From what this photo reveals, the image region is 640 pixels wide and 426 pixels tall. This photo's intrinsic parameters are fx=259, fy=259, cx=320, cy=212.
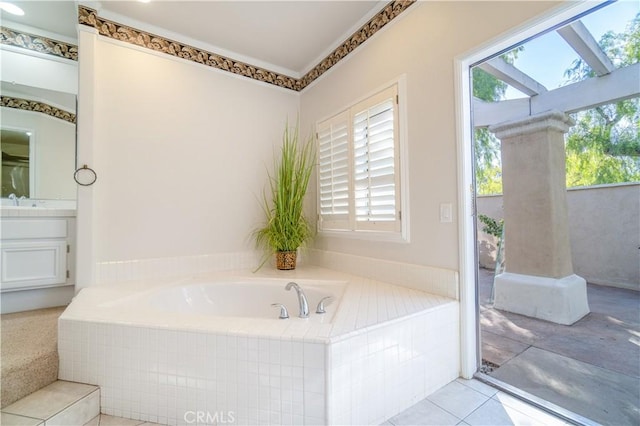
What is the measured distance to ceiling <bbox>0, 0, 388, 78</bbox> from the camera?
1.99 m

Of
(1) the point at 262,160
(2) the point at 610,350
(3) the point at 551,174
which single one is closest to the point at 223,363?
(1) the point at 262,160

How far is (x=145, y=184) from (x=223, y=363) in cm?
173

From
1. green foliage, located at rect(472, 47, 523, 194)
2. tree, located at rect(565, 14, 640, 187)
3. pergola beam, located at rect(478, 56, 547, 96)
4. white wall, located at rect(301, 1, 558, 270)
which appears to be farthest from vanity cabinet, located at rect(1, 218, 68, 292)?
tree, located at rect(565, 14, 640, 187)

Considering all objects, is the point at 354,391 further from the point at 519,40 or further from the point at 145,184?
the point at 145,184

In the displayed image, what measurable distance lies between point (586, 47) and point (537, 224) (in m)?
1.46

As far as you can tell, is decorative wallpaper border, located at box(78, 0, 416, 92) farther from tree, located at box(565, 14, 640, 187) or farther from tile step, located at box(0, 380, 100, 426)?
tile step, located at box(0, 380, 100, 426)

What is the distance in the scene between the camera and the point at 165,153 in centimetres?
228

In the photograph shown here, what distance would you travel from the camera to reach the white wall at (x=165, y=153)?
2010 millimetres

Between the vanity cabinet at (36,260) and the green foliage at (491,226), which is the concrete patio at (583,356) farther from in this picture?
→ the vanity cabinet at (36,260)

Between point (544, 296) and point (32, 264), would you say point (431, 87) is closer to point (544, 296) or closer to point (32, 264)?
point (544, 296)

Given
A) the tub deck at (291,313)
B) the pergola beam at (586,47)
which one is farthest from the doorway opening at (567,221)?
the tub deck at (291,313)

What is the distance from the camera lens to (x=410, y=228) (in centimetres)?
186

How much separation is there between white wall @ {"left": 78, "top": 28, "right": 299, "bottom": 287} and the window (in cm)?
71

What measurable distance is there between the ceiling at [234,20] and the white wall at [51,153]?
772 mm
